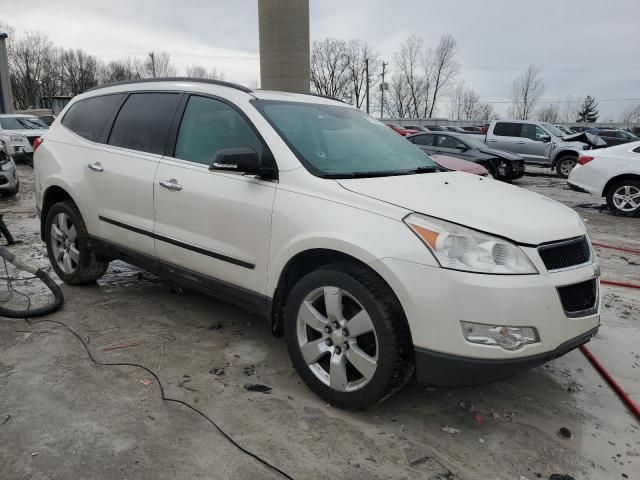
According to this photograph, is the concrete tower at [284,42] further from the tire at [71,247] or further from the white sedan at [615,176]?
the tire at [71,247]

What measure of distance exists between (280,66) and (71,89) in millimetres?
54099

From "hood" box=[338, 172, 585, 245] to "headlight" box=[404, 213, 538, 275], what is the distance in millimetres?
53

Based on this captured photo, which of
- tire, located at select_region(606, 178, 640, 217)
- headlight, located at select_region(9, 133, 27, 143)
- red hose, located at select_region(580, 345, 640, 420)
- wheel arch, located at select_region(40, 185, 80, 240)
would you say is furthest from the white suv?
headlight, located at select_region(9, 133, 27, 143)

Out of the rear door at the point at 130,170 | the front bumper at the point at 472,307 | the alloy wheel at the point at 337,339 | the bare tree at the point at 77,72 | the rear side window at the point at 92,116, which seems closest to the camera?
the front bumper at the point at 472,307

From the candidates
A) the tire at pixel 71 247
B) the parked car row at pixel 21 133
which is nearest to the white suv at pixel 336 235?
the tire at pixel 71 247

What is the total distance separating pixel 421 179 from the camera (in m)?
3.32

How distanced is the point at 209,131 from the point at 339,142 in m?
0.93

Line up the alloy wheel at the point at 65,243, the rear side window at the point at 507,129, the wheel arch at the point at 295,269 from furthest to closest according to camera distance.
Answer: the rear side window at the point at 507,129 → the alloy wheel at the point at 65,243 → the wheel arch at the point at 295,269

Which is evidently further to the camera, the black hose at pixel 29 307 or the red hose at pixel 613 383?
the black hose at pixel 29 307

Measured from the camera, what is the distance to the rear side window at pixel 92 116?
4.49m

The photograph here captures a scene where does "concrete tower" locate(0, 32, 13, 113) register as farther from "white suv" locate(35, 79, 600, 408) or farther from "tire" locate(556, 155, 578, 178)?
"white suv" locate(35, 79, 600, 408)

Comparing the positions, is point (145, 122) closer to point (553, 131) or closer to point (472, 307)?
point (472, 307)

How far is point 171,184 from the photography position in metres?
3.67

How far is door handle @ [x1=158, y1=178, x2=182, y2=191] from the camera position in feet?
11.9
